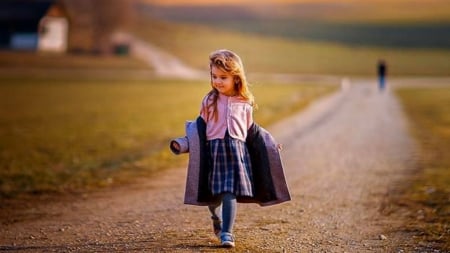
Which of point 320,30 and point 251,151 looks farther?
point 320,30

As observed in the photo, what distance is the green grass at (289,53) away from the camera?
6956cm

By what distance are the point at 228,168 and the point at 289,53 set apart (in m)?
82.1

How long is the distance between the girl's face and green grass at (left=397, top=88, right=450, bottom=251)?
2.56m

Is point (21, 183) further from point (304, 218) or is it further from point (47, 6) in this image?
point (47, 6)

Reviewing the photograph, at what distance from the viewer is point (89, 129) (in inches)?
779

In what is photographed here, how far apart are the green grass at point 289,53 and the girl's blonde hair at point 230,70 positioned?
59.6 m

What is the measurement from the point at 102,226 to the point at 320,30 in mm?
118162

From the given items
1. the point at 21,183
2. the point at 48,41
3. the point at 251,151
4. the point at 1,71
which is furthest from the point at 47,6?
the point at 251,151

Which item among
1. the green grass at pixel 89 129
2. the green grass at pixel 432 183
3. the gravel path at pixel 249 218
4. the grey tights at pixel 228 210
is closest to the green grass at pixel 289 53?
the green grass at pixel 89 129

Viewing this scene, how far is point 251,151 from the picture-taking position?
6512 mm

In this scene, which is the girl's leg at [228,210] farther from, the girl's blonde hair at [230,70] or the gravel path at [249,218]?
the girl's blonde hair at [230,70]

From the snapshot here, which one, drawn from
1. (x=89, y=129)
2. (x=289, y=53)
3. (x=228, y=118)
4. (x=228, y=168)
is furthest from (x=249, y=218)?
(x=289, y=53)

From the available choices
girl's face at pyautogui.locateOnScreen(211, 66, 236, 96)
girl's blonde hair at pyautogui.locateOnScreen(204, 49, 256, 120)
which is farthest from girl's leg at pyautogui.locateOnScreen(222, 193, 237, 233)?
girl's face at pyautogui.locateOnScreen(211, 66, 236, 96)

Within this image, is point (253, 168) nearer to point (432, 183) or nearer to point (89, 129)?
point (432, 183)
